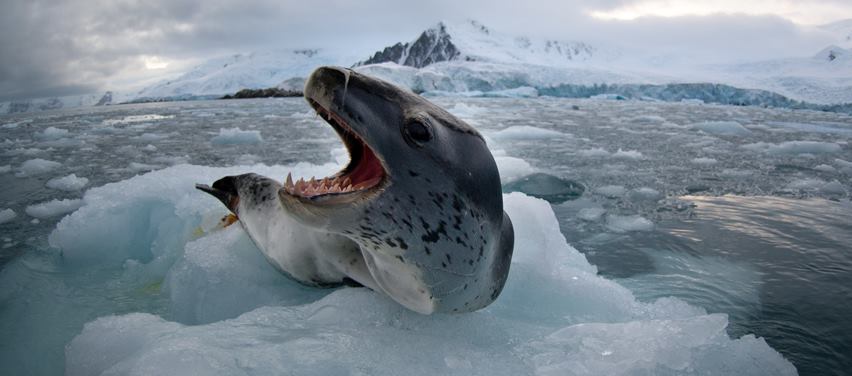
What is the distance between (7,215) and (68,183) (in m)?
1.41

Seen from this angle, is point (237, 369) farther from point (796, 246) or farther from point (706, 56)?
point (706, 56)

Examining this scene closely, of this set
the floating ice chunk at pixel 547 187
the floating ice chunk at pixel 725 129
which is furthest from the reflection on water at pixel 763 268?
the floating ice chunk at pixel 725 129

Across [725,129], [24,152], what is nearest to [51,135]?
[24,152]

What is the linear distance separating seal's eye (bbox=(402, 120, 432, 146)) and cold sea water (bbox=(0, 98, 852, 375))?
2.27ft

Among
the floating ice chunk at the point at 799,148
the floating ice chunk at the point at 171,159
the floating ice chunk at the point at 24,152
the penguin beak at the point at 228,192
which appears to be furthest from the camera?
the floating ice chunk at the point at 24,152

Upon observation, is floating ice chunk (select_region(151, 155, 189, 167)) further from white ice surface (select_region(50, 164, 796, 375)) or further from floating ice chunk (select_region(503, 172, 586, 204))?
white ice surface (select_region(50, 164, 796, 375))

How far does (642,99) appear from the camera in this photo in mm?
37094

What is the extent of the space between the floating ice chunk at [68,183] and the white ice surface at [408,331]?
3.56m

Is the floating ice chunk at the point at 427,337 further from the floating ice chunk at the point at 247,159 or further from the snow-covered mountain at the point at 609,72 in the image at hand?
the snow-covered mountain at the point at 609,72

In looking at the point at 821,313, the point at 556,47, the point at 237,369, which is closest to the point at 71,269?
the point at 237,369

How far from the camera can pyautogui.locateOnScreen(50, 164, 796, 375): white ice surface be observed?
5.08ft

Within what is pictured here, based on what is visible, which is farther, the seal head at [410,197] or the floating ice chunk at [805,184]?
the floating ice chunk at [805,184]

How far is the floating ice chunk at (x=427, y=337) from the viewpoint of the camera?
154cm

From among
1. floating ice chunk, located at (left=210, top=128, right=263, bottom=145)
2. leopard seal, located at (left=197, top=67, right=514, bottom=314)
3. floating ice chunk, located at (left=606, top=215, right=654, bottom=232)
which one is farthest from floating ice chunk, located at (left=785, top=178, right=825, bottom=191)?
floating ice chunk, located at (left=210, top=128, right=263, bottom=145)
